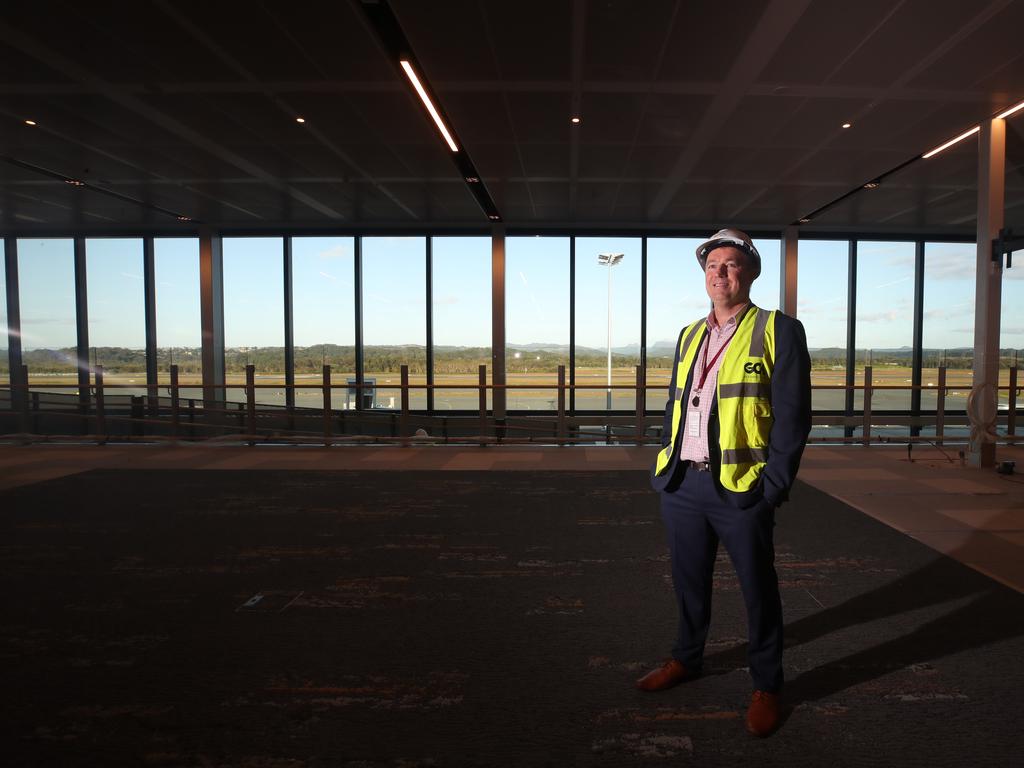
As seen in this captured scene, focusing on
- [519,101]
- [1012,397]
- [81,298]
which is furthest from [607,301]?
[81,298]

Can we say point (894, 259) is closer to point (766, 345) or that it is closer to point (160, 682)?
point (766, 345)

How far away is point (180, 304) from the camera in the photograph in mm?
11055

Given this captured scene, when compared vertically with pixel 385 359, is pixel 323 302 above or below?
above

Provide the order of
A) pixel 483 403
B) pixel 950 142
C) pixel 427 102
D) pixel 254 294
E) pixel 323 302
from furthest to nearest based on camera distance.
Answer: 1. pixel 254 294
2. pixel 323 302
3. pixel 483 403
4. pixel 950 142
5. pixel 427 102

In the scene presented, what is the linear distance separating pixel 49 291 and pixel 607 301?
1117 cm

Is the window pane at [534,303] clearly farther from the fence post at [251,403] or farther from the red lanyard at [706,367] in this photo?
the red lanyard at [706,367]

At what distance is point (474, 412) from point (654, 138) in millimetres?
6593

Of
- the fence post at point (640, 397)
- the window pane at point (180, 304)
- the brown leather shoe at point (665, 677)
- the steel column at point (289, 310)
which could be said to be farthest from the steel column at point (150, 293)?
the brown leather shoe at point (665, 677)

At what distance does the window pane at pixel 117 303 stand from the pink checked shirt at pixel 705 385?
12.3 m

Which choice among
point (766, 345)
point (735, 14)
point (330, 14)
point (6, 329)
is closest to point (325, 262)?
point (6, 329)

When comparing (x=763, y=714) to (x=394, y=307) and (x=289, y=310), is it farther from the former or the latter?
(x=289, y=310)

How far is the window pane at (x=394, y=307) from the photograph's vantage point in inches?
428

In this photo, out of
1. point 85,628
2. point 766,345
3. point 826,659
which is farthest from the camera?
point 85,628

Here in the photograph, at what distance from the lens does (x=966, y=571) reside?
9.57 feet
